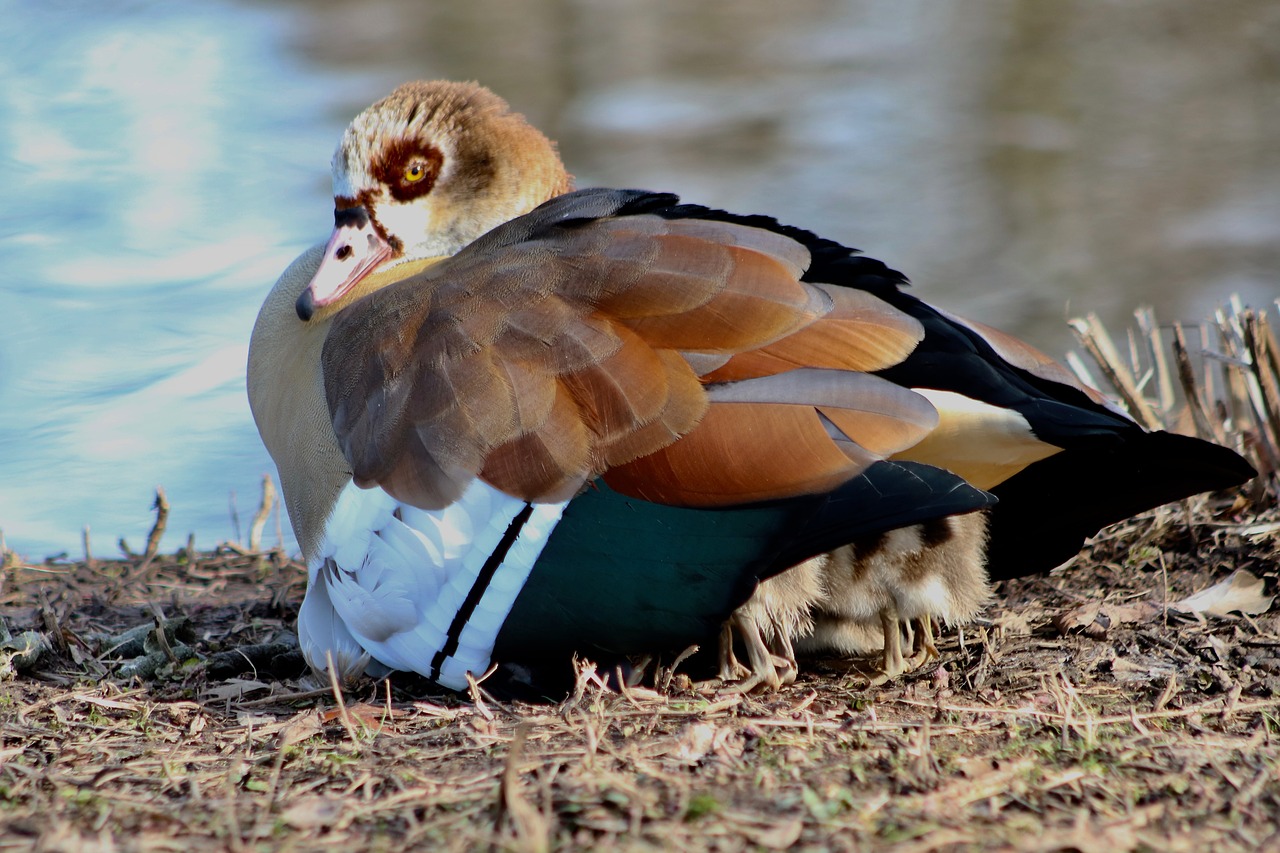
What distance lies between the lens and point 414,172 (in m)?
3.96

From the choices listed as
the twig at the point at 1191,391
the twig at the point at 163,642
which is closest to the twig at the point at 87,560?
the twig at the point at 163,642

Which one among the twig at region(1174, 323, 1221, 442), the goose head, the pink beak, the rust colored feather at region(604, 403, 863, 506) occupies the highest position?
the goose head

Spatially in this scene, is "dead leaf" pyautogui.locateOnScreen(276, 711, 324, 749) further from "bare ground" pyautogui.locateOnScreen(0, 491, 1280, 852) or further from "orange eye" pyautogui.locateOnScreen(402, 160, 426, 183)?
"orange eye" pyautogui.locateOnScreen(402, 160, 426, 183)

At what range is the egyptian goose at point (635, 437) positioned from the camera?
2770 mm

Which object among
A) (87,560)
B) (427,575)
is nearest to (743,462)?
(427,575)

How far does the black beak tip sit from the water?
1820 mm

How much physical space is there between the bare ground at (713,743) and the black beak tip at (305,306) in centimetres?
83

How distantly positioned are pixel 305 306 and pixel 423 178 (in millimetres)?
562

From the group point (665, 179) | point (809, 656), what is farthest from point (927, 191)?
point (809, 656)

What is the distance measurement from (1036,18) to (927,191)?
13.9ft

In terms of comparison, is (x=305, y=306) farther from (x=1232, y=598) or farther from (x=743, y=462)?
(x=1232, y=598)

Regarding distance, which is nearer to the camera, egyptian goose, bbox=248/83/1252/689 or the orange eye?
egyptian goose, bbox=248/83/1252/689

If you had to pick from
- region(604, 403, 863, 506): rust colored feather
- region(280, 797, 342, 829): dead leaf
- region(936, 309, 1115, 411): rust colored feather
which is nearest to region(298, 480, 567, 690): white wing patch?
region(604, 403, 863, 506): rust colored feather

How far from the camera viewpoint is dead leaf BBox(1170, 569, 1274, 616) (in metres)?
3.37
